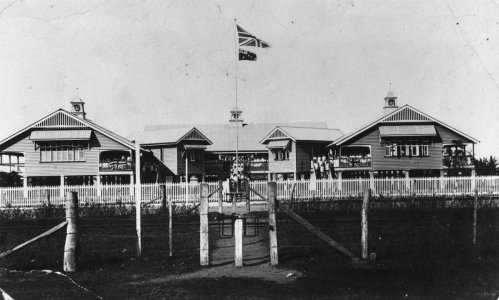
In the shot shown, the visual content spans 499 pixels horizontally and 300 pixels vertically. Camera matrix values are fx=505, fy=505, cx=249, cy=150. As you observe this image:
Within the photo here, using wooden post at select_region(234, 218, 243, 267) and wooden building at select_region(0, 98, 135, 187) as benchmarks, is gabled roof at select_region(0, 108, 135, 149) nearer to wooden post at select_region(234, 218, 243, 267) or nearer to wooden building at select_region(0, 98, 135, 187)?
wooden building at select_region(0, 98, 135, 187)

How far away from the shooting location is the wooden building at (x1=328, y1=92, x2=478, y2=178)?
40.5 metres

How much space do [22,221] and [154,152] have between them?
81.3ft

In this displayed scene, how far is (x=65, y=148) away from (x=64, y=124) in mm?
2397

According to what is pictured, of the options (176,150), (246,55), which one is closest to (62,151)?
(176,150)

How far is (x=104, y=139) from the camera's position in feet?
135

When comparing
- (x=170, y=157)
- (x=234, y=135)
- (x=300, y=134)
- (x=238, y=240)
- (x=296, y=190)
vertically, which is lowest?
(x=296, y=190)

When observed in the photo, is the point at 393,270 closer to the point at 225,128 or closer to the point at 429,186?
the point at 429,186

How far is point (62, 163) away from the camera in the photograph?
135 ft

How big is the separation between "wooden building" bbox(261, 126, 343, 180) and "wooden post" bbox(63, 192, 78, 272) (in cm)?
3389

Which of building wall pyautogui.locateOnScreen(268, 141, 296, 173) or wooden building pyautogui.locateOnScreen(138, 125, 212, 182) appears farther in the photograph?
building wall pyautogui.locateOnScreen(268, 141, 296, 173)

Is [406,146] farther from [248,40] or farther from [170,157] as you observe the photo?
[248,40]

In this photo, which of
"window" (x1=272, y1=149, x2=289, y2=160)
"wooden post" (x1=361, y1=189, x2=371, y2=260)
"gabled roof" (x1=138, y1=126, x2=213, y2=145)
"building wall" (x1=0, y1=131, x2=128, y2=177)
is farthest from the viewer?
"window" (x1=272, y1=149, x2=289, y2=160)

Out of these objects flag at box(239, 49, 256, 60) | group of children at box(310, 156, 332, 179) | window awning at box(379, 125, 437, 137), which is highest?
flag at box(239, 49, 256, 60)

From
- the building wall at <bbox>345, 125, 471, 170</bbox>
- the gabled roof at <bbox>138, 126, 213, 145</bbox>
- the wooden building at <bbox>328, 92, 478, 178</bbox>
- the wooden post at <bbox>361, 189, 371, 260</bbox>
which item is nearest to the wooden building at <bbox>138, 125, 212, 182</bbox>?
the gabled roof at <bbox>138, 126, 213, 145</bbox>
